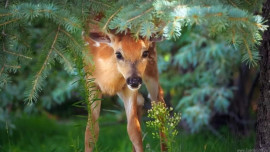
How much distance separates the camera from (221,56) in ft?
24.2

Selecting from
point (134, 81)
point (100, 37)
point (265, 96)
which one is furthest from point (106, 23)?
point (265, 96)

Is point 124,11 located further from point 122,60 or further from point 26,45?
point 122,60

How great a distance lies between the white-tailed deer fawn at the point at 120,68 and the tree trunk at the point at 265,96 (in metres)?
1.12

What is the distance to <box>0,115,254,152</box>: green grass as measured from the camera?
4.86 m

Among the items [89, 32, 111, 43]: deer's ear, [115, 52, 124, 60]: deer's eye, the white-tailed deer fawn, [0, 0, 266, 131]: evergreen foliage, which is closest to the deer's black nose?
the white-tailed deer fawn

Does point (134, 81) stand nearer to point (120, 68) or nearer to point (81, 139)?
point (120, 68)

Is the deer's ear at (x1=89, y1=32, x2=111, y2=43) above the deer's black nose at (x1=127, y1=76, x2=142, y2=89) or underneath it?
above

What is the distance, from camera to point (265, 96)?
417cm

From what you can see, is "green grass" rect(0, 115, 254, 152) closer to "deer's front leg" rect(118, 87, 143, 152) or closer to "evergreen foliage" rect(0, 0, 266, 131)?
"deer's front leg" rect(118, 87, 143, 152)

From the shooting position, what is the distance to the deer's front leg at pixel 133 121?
4832 millimetres

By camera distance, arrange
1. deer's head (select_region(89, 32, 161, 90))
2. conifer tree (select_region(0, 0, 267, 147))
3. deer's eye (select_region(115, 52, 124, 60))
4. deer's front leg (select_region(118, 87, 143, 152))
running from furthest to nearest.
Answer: deer's front leg (select_region(118, 87, 143, 152)), deer's eye (select_region(115, 52, 124, 60)), deer's head (select_region(89, 32, 161, 90)), conifer tree (select_region(0, 0, 267, 147))

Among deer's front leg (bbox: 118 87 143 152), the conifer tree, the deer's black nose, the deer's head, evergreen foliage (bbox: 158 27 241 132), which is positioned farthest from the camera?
evergreen foliage (bbox: 158 27 241 132)

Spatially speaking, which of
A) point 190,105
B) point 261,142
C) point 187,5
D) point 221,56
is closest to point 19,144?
point 190,105

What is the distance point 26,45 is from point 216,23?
176 centimetres
